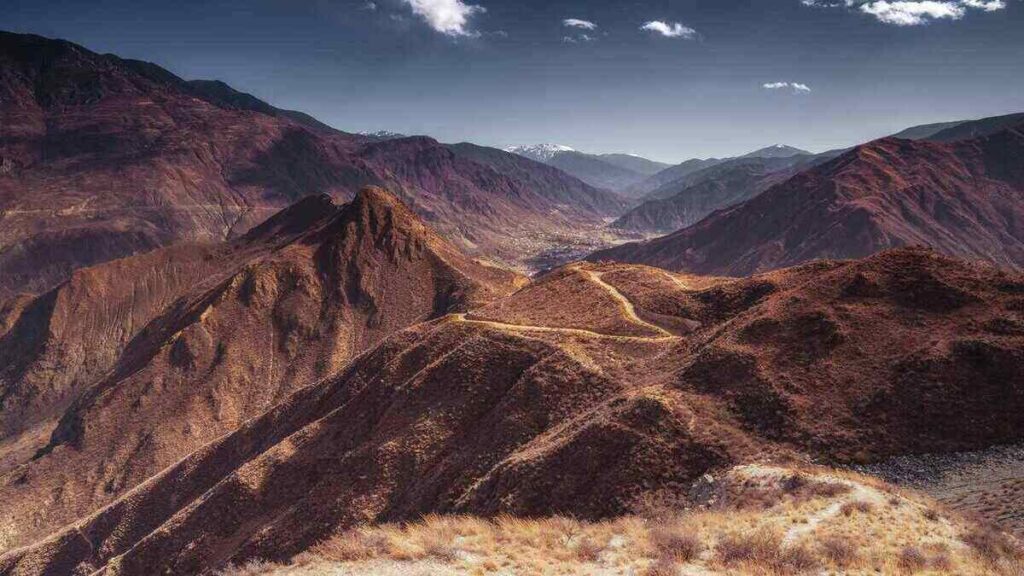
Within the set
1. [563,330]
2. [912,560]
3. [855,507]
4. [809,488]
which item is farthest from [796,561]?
[563,330]

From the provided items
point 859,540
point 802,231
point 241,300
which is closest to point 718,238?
point 802,231

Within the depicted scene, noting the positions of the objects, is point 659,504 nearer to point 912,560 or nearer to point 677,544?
point 677,544

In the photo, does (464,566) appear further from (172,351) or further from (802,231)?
(802,231)

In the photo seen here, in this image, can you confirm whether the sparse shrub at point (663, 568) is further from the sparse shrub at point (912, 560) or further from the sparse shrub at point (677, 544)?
the sparse shrub at point (912, 560)

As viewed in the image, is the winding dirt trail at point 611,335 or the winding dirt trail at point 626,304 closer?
the winding dirt trail at point 611,335

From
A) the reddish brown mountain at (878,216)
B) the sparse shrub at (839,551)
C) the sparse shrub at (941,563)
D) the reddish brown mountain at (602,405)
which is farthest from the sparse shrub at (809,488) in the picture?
the reddish brown mountain at (878,216)

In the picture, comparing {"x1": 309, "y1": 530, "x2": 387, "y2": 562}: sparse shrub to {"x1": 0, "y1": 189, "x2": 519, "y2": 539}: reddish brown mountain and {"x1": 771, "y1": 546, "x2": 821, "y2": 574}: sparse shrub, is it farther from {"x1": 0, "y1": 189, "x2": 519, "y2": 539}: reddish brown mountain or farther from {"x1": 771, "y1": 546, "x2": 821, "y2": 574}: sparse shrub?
{"x1": 0, "y1": 189, "x2": 519, "y2": 539}: reddish brown mountain
